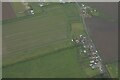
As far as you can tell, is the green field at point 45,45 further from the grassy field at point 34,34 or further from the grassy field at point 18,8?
the grassy field at point 18,8

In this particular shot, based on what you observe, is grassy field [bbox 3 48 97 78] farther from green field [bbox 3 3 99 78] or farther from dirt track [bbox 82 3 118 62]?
dirt track [bbox 82 3 118 62]

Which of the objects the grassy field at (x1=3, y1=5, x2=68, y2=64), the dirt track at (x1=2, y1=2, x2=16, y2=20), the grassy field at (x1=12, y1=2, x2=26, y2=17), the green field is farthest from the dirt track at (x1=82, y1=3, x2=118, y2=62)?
the dirt track at (x1=2, y1=2, x2=16, y2=20)

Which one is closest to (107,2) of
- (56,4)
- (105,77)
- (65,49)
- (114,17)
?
(114,17)

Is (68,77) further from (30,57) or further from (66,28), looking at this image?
(66,28)

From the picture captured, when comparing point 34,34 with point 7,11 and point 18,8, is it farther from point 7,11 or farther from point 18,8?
Answer: point 7,11

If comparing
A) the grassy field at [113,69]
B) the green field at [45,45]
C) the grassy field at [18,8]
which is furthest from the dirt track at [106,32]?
the grassy field at [18,8]

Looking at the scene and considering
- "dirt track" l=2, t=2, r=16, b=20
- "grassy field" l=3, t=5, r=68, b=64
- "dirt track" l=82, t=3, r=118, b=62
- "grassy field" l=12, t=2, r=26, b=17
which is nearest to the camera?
"dirt track" l=82, t=3, r=118, b=62
